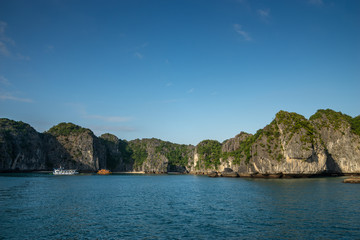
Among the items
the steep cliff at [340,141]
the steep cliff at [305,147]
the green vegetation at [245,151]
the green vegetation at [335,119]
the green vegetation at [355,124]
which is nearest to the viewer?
the steep cliff at [305,147]

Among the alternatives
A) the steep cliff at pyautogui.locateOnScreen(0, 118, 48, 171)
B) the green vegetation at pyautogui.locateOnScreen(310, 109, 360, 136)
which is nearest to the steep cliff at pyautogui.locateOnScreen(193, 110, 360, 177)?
the green vegetation at pyautogui.locateOnScreen(310, 109, 360, 136)

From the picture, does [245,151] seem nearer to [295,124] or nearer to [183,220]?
[295,124]

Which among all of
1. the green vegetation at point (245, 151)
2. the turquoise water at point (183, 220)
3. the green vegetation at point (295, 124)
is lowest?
the turquoise water at point (183, 220)

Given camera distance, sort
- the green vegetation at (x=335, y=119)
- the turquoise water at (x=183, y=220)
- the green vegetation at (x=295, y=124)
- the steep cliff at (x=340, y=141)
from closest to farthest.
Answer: the turquoise water at (x=183, y=220), the green vegetation at (x=295, y=124), the steep cliff at (x=340, y=141), the green vegetation at (x=335, y=119)

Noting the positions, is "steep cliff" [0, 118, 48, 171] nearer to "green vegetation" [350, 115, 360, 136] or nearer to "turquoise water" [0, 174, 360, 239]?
"turquoise water" [0, 174, 360, 239]

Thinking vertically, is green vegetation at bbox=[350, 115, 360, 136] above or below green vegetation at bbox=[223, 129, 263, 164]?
above

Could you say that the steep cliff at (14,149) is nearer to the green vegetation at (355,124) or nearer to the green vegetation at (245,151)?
the green vegetation at (245,151)

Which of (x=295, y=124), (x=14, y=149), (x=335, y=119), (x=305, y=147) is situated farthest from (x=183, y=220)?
(x=14, y=149)

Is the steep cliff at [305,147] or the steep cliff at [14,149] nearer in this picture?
the steep cliff at [305,147]

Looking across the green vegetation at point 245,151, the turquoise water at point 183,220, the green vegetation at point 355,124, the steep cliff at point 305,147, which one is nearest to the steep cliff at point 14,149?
the green vegetation at point 245,151

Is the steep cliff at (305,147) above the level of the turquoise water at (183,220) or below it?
above

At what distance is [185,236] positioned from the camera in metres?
23.8

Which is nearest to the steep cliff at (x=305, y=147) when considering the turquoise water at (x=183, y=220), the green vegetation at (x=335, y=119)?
the green vegetation at (x=335, y=119)

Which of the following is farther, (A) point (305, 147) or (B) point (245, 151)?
(B) point (245, 151)
